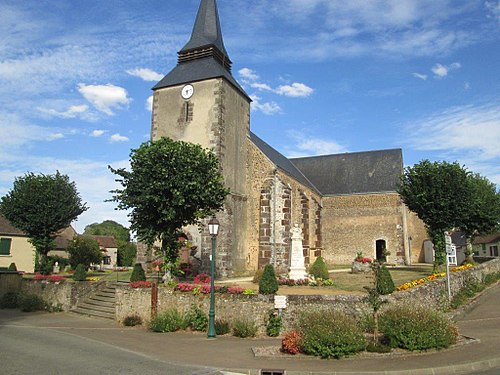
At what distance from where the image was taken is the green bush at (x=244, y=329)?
1132 cm

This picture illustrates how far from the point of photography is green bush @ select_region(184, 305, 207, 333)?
12281mm

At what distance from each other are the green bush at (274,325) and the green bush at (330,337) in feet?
7.80

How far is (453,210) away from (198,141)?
1303cm

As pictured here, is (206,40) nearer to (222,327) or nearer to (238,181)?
(238,181)

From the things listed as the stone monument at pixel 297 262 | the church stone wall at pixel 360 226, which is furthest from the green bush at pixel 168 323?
the church stone wall at pixel 360 226

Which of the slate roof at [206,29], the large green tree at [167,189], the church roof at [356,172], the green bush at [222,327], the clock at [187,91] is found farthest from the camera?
the church roof at [356,172]

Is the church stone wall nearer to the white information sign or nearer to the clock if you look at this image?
the clock

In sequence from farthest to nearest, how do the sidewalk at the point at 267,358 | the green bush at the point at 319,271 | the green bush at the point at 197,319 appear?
the green bush at the point at 319,271 → the green bush at the point at 197,319 → the sidewalk at the point at 267,358

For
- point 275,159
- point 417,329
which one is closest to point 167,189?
point 417,329

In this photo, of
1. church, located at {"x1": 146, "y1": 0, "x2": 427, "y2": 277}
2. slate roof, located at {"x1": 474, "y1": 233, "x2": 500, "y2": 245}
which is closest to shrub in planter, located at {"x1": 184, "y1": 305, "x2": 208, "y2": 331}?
church, located at {"x1": 146, "y1": 0, "x2": 427, "y2": 277}

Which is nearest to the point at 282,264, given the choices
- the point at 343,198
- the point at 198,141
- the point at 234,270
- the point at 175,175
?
the point at 234,270

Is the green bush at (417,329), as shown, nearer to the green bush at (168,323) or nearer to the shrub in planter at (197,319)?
the shrub in planter at (197,319)

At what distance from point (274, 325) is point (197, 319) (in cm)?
253

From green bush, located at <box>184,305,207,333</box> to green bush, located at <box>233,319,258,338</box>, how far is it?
1164 millimetres
